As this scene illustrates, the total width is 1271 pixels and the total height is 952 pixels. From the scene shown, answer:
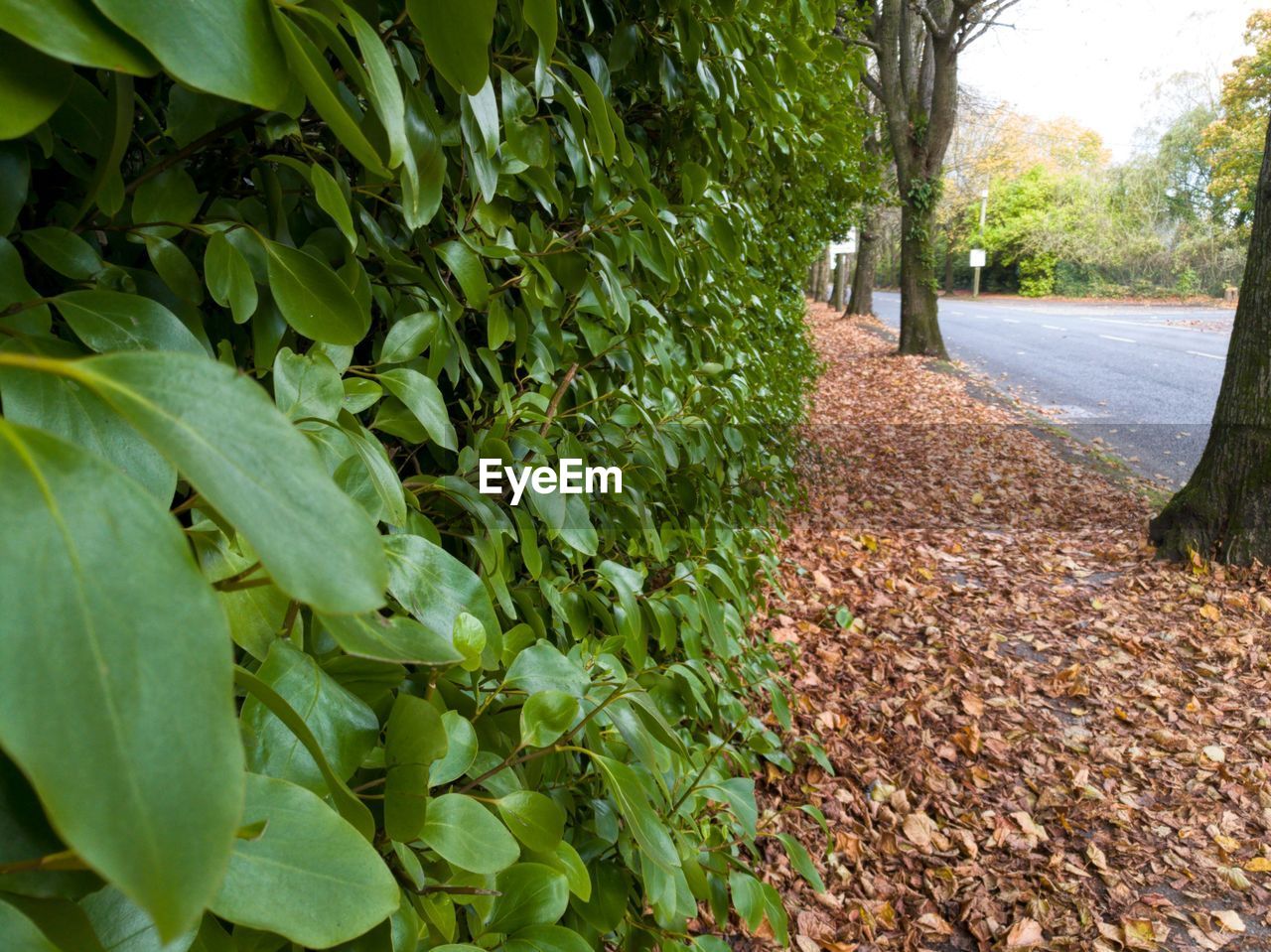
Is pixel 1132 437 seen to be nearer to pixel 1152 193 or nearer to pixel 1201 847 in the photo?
pixel 1201 847

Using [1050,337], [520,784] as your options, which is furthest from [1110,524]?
[1050,337]

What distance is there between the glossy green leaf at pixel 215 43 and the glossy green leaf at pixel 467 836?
59 cm

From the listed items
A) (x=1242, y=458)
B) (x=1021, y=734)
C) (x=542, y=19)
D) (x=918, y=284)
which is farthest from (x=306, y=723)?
(x=918, y=284)

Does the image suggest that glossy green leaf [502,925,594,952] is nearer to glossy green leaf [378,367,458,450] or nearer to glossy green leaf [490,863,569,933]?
glossy green leaf [490,863,569,933]

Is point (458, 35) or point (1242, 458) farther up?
point (458, 35)

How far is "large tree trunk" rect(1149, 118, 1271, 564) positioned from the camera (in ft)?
16.0

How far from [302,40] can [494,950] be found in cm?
84

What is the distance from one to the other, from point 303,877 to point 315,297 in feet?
1.49

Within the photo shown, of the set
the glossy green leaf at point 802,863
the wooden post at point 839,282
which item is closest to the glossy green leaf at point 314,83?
the glossy green leaf at point 802,863

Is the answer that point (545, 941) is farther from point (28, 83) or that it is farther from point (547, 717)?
point (28, 83)

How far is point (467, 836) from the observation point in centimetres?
74

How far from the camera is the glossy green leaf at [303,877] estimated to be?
0.40 m

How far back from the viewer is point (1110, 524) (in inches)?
236

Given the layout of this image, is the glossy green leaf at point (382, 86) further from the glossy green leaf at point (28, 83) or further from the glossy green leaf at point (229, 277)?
the glossy green leaf at point (229, 277)
